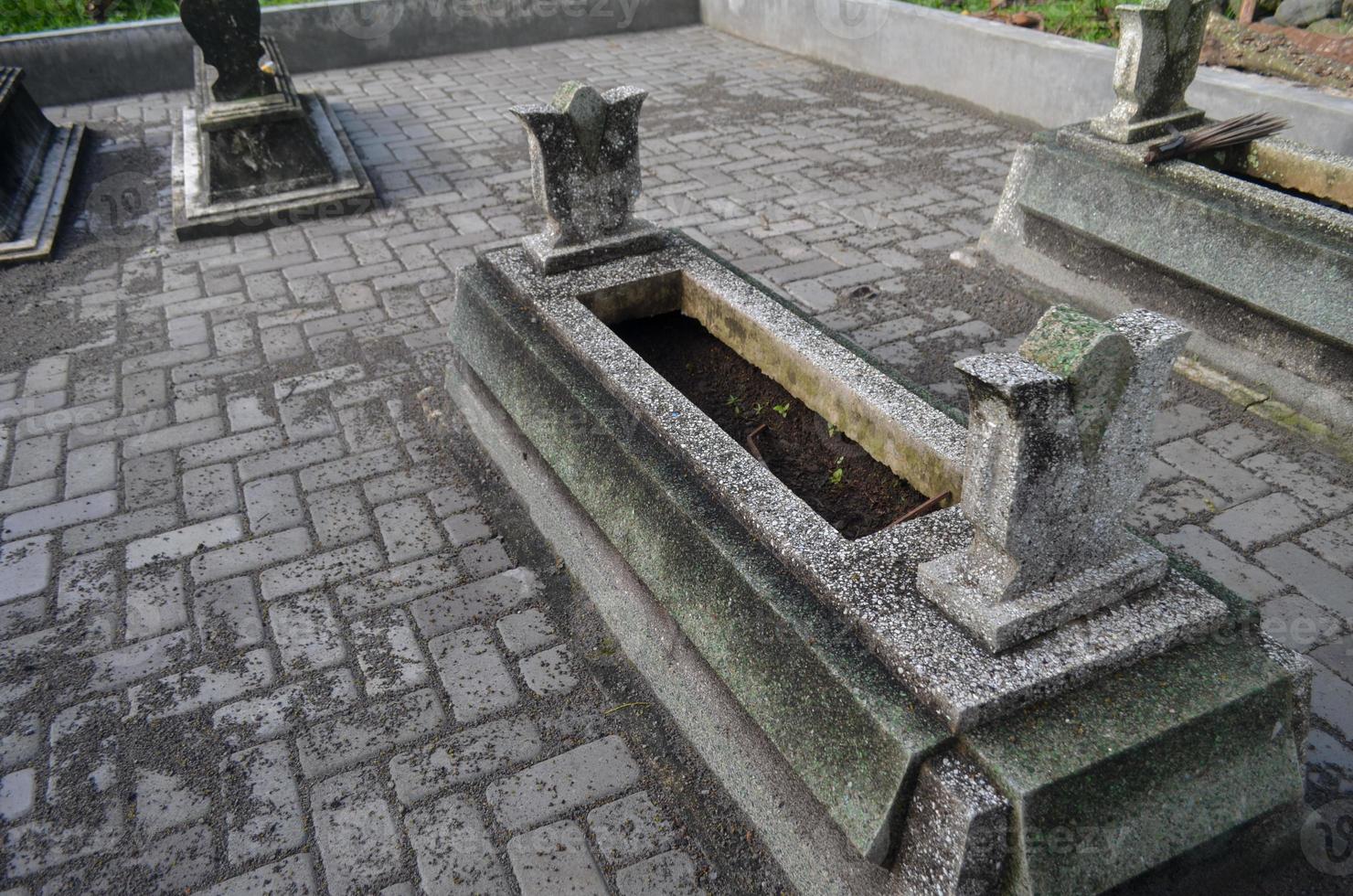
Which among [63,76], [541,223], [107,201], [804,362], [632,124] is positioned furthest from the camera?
[63,76]

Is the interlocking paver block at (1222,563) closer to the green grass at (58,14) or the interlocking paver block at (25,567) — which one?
the interlocking paver block at (25,567)

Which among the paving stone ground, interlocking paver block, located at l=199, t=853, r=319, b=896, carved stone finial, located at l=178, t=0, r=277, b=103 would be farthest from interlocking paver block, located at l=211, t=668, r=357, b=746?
carved stone finial, located at l=178, t=0, r=277, b=103

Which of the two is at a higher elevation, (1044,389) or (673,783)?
(1044,389)

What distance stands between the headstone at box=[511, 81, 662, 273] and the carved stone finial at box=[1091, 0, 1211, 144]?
2599 mm

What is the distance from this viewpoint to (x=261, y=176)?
7.00m

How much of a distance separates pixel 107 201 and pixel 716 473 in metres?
6.57

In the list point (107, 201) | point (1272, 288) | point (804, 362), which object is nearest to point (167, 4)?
point (107, 201)

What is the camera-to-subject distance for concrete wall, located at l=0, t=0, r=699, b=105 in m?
9.76

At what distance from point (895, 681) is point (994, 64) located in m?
7.50

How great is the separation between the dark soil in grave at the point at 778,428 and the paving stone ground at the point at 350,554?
0.90 m

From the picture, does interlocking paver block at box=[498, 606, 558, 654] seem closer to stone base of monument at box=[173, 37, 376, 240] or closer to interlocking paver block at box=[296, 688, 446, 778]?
interlocking paver block at box=[296, 688, 446, 778]

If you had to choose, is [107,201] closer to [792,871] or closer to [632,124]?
[632,124]

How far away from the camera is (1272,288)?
4.29 meters

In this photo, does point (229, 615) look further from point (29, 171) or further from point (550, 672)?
point (29, 171)
